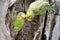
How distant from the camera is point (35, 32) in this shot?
59 centimetres

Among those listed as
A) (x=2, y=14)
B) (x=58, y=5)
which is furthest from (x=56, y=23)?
(x=2, y=14)

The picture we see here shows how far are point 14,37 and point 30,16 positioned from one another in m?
0.11

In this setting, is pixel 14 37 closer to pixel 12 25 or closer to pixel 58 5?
pixel 12 25

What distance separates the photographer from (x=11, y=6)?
0.54m

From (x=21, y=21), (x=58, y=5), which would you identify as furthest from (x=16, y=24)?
(x=58, y=5)

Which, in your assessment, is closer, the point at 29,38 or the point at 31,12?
the point at 31,12

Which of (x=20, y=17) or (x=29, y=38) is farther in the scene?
(x=29, y=38)

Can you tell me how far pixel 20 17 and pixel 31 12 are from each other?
0.12 ft

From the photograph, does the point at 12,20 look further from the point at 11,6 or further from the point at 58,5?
the point at 58,5

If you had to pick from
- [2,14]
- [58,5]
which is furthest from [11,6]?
[58,5]

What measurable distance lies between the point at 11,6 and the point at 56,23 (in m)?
0.15

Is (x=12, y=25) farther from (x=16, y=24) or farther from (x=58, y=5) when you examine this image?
(x=58, y=5)

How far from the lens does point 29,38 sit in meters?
0.60

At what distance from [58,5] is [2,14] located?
168mm
